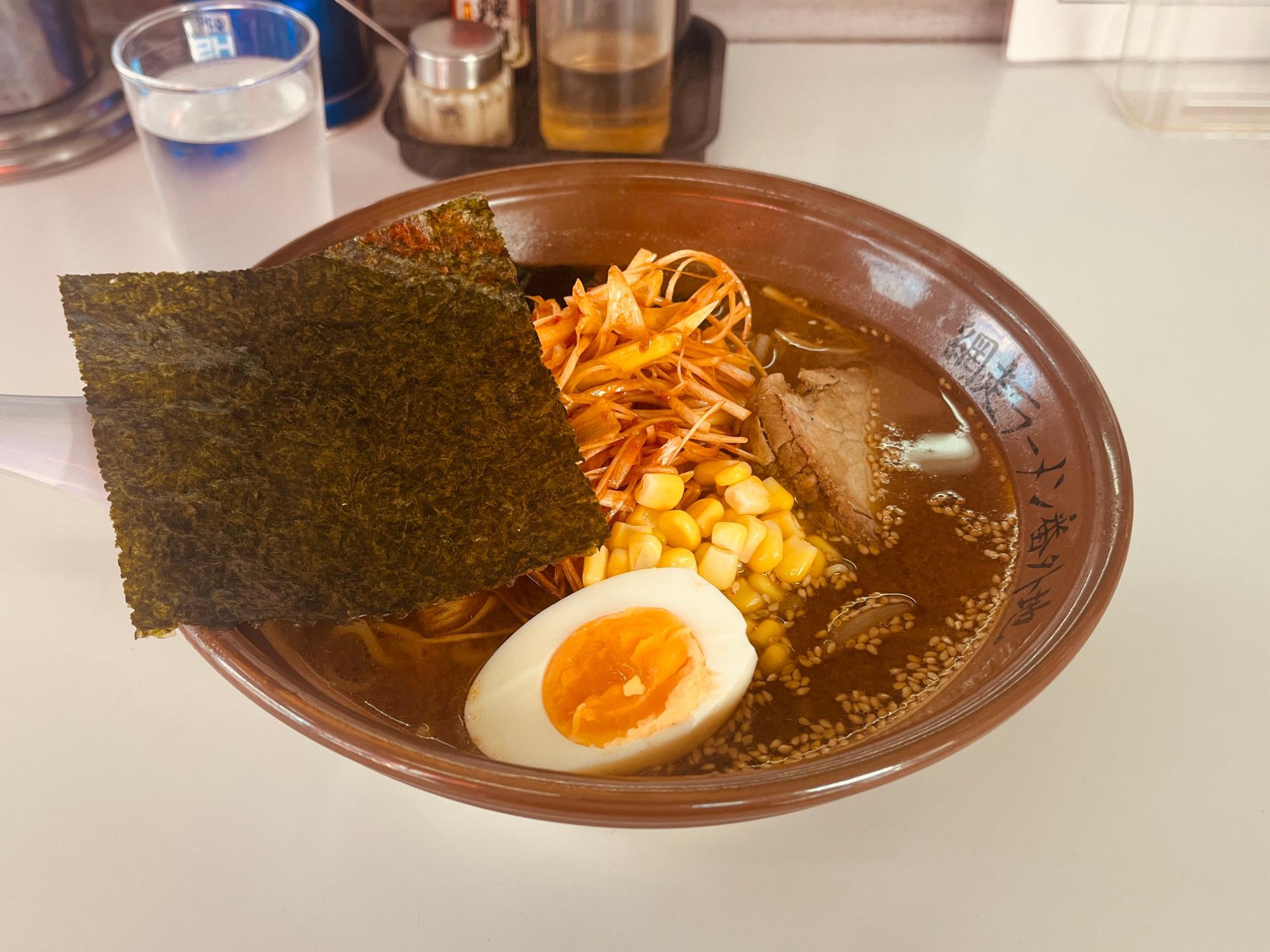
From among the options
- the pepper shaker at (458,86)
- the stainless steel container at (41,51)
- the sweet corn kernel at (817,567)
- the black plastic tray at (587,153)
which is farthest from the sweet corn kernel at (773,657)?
the stainless steel container at (41,51)

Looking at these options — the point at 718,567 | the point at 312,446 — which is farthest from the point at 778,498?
the point at 312,446

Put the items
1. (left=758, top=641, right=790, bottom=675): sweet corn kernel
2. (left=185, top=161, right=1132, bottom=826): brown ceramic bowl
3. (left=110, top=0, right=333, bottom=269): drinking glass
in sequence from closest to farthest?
(left=185, top=161, right=1132, bottom=826): brown ceramic bowl, (left=758, top=641, right=790, bottom=675): sweet corn kernel, (left=110, top=0, right=333, bottom=269): drinking glass

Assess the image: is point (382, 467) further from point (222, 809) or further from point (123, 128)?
point (123, 128)

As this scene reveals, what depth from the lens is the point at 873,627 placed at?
3.76 feet

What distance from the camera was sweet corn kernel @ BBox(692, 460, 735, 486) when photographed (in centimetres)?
127

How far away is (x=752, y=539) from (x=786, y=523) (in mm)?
67

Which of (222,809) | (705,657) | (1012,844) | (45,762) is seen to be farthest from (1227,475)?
(45,762)

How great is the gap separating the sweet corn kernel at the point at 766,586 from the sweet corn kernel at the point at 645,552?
0.12 meters

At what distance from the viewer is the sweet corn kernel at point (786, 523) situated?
1252 millimetres

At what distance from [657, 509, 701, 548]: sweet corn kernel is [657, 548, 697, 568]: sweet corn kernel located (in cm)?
2

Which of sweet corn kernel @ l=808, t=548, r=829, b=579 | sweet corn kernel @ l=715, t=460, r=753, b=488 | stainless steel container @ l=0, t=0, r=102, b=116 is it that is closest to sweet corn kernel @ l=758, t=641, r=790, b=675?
sweet corn kernel @ l=808, t=548, r=829, b=579

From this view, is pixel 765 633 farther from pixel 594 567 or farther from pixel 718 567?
pixel 594 567

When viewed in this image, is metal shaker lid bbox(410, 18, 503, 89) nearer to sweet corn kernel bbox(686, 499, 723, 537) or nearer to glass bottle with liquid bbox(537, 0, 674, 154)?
glass bottle with liquid bbox(537, 0, 674, 154)

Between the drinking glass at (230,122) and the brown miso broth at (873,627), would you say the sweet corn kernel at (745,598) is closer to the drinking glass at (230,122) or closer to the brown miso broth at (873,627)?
the brown miso broth at (873,627)
